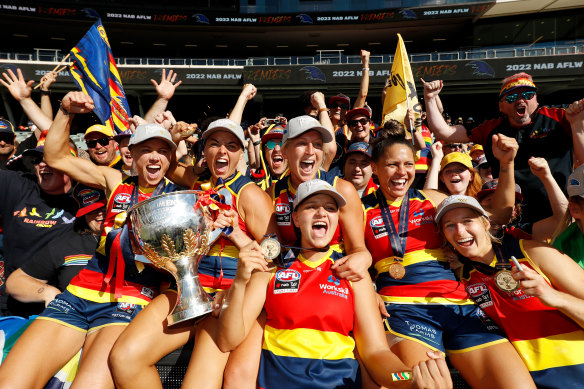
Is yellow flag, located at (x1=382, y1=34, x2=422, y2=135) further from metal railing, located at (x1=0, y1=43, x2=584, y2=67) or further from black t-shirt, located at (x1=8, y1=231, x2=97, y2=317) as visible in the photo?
metal railing, located at (x1=0, y1=43, x2=584, y2=67)

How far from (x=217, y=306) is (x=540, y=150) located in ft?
11.8

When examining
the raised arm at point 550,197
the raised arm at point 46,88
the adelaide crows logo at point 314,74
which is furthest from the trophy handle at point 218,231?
the adelaide crows logo at point 314,74

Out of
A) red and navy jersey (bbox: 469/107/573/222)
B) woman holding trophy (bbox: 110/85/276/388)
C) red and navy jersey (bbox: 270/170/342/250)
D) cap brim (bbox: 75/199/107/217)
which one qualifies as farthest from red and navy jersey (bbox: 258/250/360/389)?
red and navy jersey (bbox: 469/107/573/222)

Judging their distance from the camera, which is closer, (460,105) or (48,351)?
(48,351)

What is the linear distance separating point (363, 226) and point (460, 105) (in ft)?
104

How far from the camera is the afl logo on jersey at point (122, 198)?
358 centimetres

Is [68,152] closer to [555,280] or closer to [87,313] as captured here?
[87,313]

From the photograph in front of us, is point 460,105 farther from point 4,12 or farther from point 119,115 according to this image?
point 4,12

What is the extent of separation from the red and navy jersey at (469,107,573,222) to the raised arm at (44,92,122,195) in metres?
3.97

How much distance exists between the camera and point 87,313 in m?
3.28

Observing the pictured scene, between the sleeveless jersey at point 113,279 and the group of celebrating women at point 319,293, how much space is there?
0.01 metres

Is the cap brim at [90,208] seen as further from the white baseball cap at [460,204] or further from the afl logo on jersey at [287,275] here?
the white baseball cap at [460,204]

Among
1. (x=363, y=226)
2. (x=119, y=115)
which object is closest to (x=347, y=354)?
(x=363, y=226)

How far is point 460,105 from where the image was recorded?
31.5 m
